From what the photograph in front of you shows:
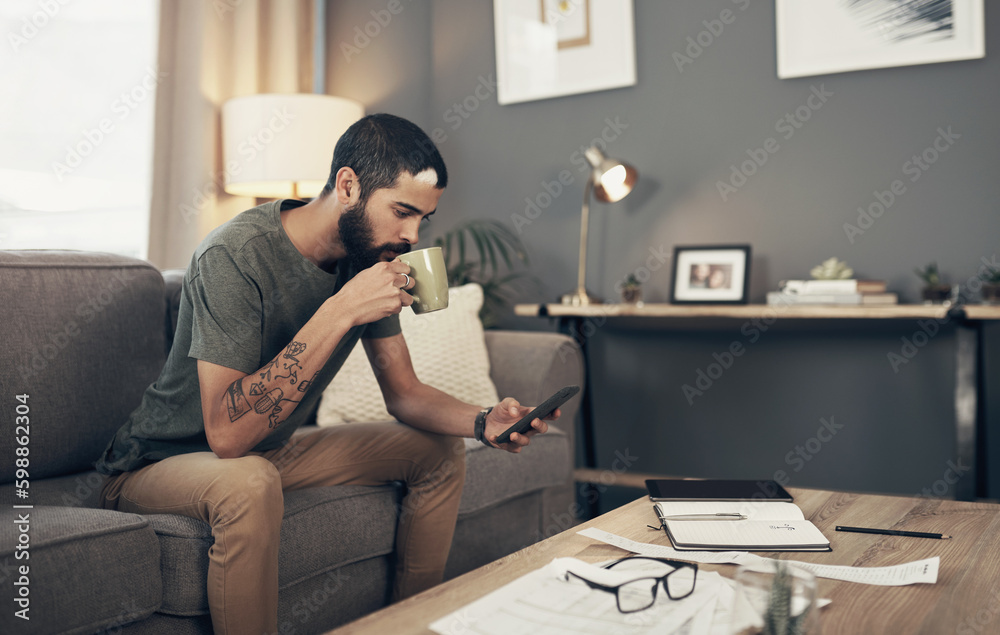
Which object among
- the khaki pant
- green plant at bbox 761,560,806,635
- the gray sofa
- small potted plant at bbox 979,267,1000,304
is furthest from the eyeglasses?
small potted plant at bbox 979,267,1000,304

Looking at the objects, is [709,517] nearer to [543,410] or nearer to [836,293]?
[543,410]

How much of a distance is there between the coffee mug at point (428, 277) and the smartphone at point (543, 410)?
234 mm

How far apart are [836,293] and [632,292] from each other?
0.64 meters

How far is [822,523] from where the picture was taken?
1.13 meters

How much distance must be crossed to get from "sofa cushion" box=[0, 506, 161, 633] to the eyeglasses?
66 centimetres

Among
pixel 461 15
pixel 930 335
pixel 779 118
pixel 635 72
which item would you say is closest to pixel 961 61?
pixel 779 118

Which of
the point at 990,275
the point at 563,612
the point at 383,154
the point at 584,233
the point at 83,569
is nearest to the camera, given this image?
the point at 563,612

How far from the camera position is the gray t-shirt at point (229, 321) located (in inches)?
48.6

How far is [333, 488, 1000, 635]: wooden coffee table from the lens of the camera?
0.76 m

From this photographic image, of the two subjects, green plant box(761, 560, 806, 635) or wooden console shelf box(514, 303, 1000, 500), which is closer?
green plant box(761, 560, 806, 635)

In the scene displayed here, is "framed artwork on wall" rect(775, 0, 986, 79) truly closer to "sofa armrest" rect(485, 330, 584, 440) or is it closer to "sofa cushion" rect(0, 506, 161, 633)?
"sofa armrest" rect(485, 330, 584, 440)

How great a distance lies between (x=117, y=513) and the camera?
1.17 m

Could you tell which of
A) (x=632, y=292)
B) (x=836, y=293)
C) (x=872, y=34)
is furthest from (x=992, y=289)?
(x=632, y=292)

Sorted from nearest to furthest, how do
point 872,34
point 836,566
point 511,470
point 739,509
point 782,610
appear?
1. point 782,610
2. point 836,566
3. point 739,509
4. point 511,470
5. point 872,34
